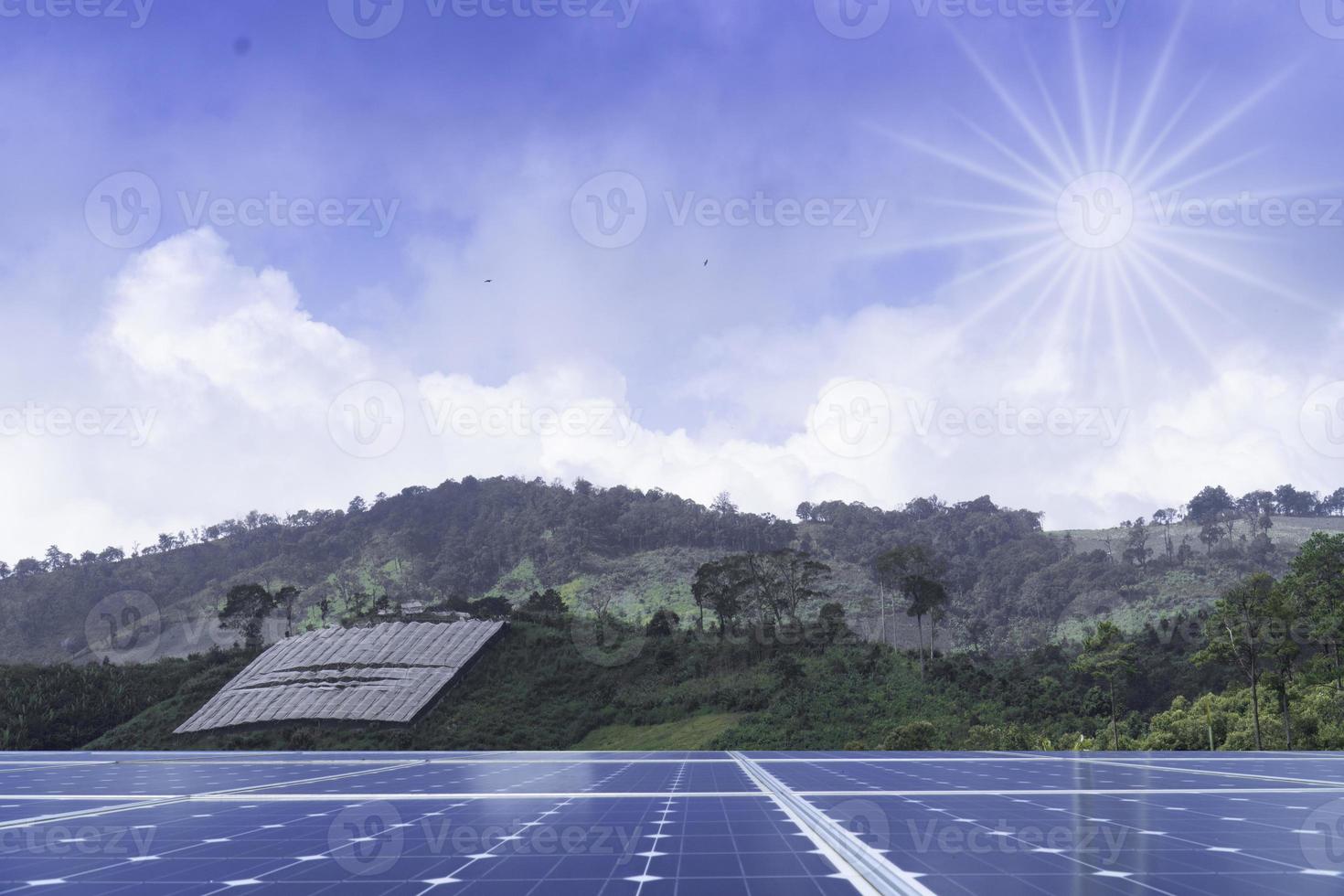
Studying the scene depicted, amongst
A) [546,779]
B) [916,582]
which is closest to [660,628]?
[916,582]

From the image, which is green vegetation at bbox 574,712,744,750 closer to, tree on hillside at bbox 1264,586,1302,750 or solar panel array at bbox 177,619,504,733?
solar panel array at bbox 177,619,504,733

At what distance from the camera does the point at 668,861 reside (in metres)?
11.9

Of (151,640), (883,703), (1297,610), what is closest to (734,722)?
(883,703)

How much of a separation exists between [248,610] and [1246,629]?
8566cm

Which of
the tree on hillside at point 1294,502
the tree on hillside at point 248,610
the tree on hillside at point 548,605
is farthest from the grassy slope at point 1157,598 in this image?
the tree on hillside at point 248,610

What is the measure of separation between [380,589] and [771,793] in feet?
485

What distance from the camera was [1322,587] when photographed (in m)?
52.9

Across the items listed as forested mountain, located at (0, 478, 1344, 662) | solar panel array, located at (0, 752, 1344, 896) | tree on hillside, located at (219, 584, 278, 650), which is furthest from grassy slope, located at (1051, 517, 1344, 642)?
solar panel array, located at (0, 752, 1344, 896)

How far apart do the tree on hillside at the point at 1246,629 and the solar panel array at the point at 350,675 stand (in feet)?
171

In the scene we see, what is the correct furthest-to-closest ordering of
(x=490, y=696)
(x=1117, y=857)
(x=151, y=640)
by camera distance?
(x=151, y=640) → (x=490, y=696) → (x=1117, y=857)

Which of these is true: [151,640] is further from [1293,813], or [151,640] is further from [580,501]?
[1293,813]

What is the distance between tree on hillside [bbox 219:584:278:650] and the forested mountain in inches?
729

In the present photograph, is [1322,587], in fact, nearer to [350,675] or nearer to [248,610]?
[350,675]

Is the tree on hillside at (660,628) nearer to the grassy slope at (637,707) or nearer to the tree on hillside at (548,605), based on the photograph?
the grassy slope at (637,707)
